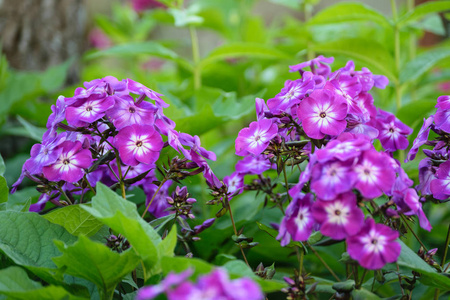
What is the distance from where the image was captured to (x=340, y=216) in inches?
26.3

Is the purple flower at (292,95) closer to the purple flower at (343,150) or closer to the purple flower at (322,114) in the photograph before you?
the purple flower at (322,114)

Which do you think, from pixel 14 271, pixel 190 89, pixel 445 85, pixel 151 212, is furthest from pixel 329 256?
pixel 445 85

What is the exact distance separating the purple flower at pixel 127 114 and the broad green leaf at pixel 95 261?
219mm

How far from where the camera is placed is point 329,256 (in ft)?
3.80

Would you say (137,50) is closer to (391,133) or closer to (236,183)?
(236,183)

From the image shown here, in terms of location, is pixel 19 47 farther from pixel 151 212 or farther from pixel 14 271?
pixel 14 271

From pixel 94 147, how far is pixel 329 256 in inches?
24.7

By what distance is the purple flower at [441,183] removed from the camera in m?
0.84

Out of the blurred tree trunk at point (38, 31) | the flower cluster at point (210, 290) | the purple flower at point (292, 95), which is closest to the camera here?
the flower cluster at point (210, 290)

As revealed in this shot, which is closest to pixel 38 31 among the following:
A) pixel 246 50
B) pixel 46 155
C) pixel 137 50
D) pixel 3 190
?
pixel 137 50

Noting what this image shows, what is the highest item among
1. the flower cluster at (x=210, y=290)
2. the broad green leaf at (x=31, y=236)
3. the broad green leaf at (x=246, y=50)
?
the flower cluster at (x=210, y=290)

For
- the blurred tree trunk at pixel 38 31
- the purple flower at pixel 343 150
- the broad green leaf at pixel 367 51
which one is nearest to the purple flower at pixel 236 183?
the purple flower at pixel 343 150

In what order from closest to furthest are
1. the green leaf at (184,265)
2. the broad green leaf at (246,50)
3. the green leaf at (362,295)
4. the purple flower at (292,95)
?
1. the green leaf at (184,265)
2. the green leaf at (362,295)
3. the purple flower at (292,95)
4. the broad green leaf at (246,50)

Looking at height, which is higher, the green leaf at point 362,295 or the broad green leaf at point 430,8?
the broad green leaf at point 430,8
